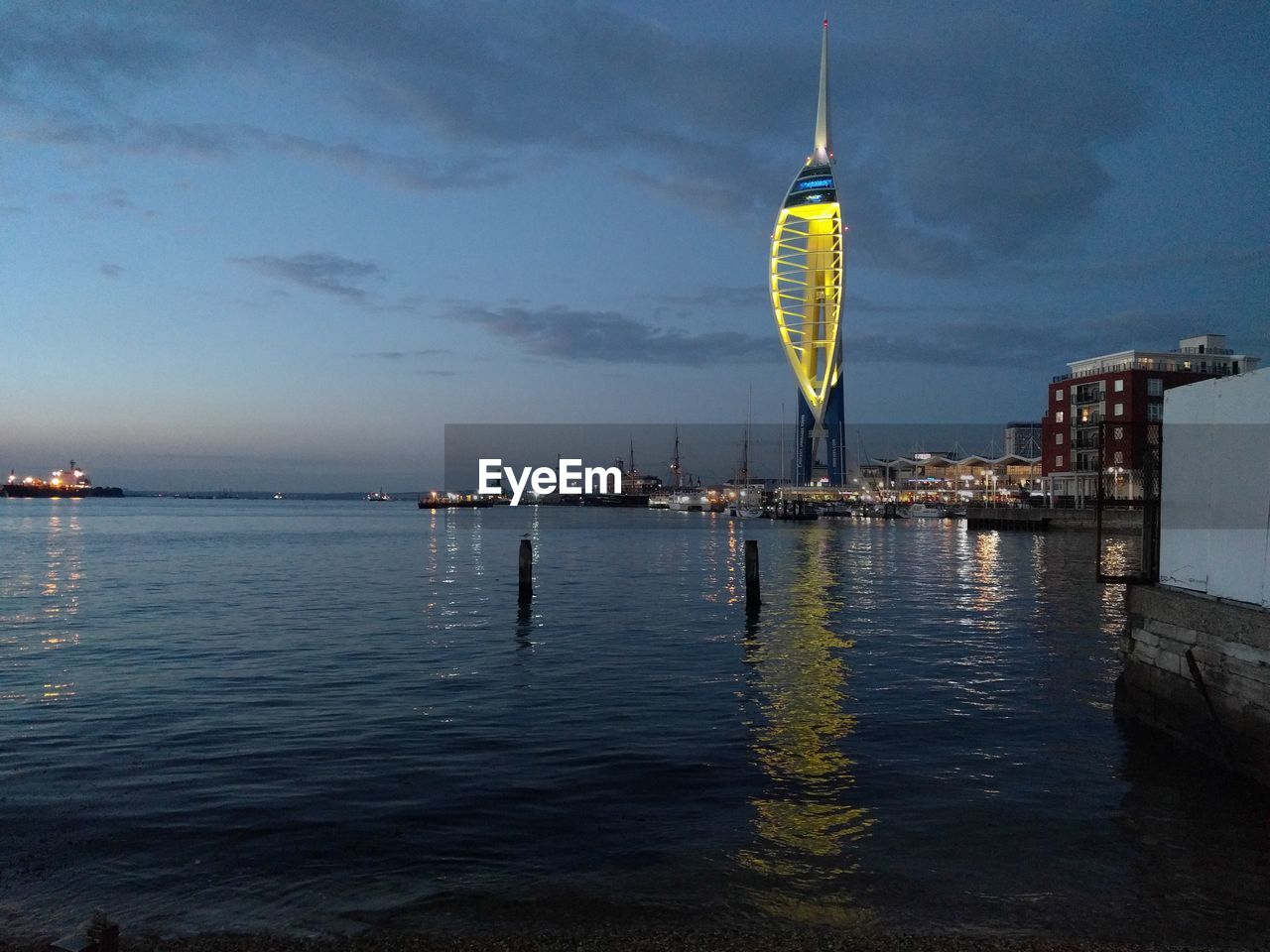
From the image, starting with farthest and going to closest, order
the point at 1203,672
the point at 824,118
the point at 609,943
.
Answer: the point at 824,118 < the point at 1203,672 < the point at 609,943

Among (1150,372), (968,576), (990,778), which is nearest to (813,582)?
(968,576)

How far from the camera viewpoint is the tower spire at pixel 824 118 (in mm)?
143625

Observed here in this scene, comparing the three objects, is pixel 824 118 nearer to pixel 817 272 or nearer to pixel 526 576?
pixel 817 272

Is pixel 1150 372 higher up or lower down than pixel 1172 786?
higher up

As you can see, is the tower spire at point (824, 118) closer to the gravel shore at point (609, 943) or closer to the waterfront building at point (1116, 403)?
the waterfront building at point (1116, 403)

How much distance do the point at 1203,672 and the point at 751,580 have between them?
52.2 feet

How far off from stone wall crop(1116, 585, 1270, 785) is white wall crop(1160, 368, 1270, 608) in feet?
1.01

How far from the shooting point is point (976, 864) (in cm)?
766

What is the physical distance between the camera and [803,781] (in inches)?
395

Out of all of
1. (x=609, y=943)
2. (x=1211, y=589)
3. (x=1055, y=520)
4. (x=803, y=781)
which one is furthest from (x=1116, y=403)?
(x=609, y=943)

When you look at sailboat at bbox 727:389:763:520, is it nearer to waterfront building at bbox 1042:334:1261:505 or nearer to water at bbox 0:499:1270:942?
waterfront building at bbox 1042:334:1261:505

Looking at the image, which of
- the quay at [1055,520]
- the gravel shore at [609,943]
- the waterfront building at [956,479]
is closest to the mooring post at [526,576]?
the gravel shore at [609,943]

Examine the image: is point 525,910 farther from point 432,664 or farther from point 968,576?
point 968,576

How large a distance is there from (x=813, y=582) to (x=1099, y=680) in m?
19.7
